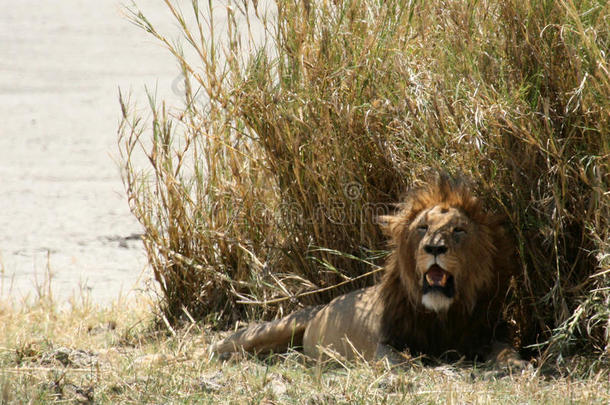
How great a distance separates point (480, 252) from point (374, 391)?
0.92 m

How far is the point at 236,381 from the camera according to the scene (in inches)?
156

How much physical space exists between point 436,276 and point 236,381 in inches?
38.7

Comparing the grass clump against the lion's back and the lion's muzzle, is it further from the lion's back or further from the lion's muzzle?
the lion's muzzle

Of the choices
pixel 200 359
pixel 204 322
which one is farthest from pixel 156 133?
pixel 200 359

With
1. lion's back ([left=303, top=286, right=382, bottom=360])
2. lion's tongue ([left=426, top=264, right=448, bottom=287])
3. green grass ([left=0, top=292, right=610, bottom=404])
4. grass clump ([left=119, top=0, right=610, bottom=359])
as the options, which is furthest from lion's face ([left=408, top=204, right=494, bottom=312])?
lion's back ([left=303, top=286, right=382, bottom=360])

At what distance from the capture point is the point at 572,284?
14.4 feet

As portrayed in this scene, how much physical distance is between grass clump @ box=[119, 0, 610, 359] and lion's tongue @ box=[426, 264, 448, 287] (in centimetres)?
38

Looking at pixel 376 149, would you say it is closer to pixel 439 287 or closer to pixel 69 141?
pixel 439 287

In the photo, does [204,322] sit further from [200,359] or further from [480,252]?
[480,252]

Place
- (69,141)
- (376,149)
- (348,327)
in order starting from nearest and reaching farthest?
1. (348,327)
2. (376,149)
3. (69,141)

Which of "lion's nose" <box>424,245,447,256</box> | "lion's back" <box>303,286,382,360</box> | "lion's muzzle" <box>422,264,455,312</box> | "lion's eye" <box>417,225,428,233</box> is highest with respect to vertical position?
"lion's eye" <box>417,225,428,233</box>

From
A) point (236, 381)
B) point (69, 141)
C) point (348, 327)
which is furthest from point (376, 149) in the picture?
point (69, 141)

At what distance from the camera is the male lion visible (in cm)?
423

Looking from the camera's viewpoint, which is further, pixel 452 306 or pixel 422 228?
pixel 452 306
